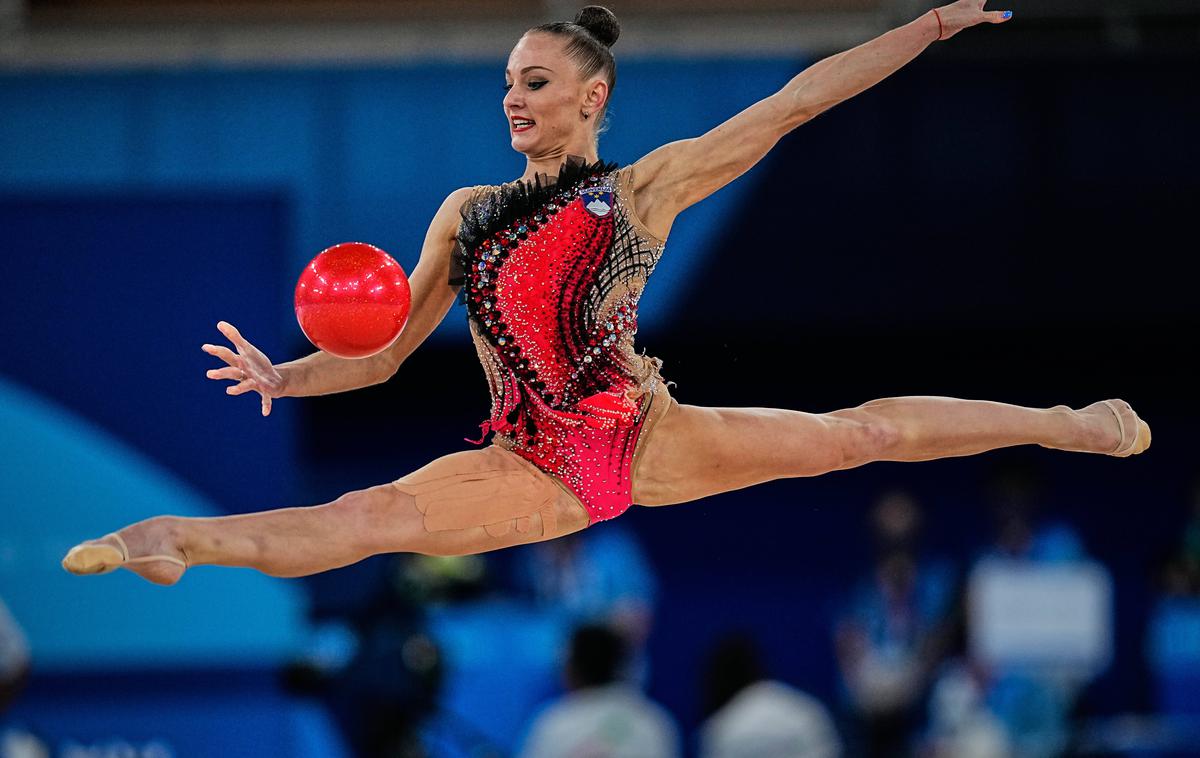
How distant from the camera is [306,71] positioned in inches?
329

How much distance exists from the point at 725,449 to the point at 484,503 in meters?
0.64

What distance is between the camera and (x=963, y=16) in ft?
12.6

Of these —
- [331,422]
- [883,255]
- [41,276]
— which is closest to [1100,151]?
[883,255]

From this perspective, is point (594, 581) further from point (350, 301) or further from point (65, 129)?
point (350, 301)

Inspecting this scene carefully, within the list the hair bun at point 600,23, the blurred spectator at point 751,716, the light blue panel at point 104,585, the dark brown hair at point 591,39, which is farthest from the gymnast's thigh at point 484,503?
the blurred spectator at point 751,716

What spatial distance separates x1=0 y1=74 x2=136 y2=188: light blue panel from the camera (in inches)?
325

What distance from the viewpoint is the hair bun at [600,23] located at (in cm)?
396

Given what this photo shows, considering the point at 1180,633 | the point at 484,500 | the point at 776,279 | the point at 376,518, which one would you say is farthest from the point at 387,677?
the point at 1180,633

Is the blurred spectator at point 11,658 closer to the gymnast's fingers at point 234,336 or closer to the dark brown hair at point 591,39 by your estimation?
the gymnast's fingers at point 234,336

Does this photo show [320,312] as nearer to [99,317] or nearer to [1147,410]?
[99,317]

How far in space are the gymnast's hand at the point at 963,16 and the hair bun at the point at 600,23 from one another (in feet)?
2.75

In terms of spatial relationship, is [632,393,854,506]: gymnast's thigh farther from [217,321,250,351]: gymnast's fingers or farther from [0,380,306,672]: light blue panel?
[0,380,306,672]: light blue panel

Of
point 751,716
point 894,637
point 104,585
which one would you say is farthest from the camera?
point 894,637

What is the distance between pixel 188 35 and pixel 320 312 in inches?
233
